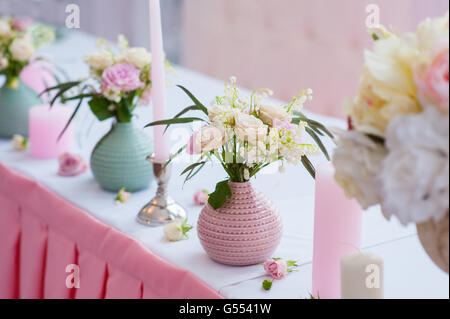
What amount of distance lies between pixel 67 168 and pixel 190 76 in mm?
970

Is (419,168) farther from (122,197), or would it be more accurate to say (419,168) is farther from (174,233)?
(122,197)

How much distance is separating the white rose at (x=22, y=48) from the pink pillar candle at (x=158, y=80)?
0.68 metres

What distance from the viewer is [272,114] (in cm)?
88

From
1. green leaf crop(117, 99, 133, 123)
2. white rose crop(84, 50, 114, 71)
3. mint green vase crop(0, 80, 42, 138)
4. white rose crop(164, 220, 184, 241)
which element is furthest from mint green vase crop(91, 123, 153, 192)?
mint green vase crop(0, 80, 42, 138)

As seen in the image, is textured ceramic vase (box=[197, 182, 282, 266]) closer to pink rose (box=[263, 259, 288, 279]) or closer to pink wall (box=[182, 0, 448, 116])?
pink rose (box=[263, 259, 288, 279])

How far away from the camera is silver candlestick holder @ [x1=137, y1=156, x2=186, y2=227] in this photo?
1109mm

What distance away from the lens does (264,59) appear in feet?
11.2

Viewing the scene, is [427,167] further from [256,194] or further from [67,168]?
[67,168]

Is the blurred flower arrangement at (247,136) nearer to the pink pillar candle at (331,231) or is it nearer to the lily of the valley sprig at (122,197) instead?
the pink pillar candle at (331,231)

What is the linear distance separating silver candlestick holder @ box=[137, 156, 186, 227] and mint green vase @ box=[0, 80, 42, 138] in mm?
663

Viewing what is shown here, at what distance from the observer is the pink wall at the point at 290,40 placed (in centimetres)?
277

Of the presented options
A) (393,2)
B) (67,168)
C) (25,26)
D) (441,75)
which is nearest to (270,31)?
(393,2)

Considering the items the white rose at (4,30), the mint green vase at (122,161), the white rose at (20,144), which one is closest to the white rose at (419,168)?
the mint green vase at (122,161)

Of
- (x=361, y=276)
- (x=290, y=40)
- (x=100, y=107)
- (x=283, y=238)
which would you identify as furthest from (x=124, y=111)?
(x=290, y=40)
